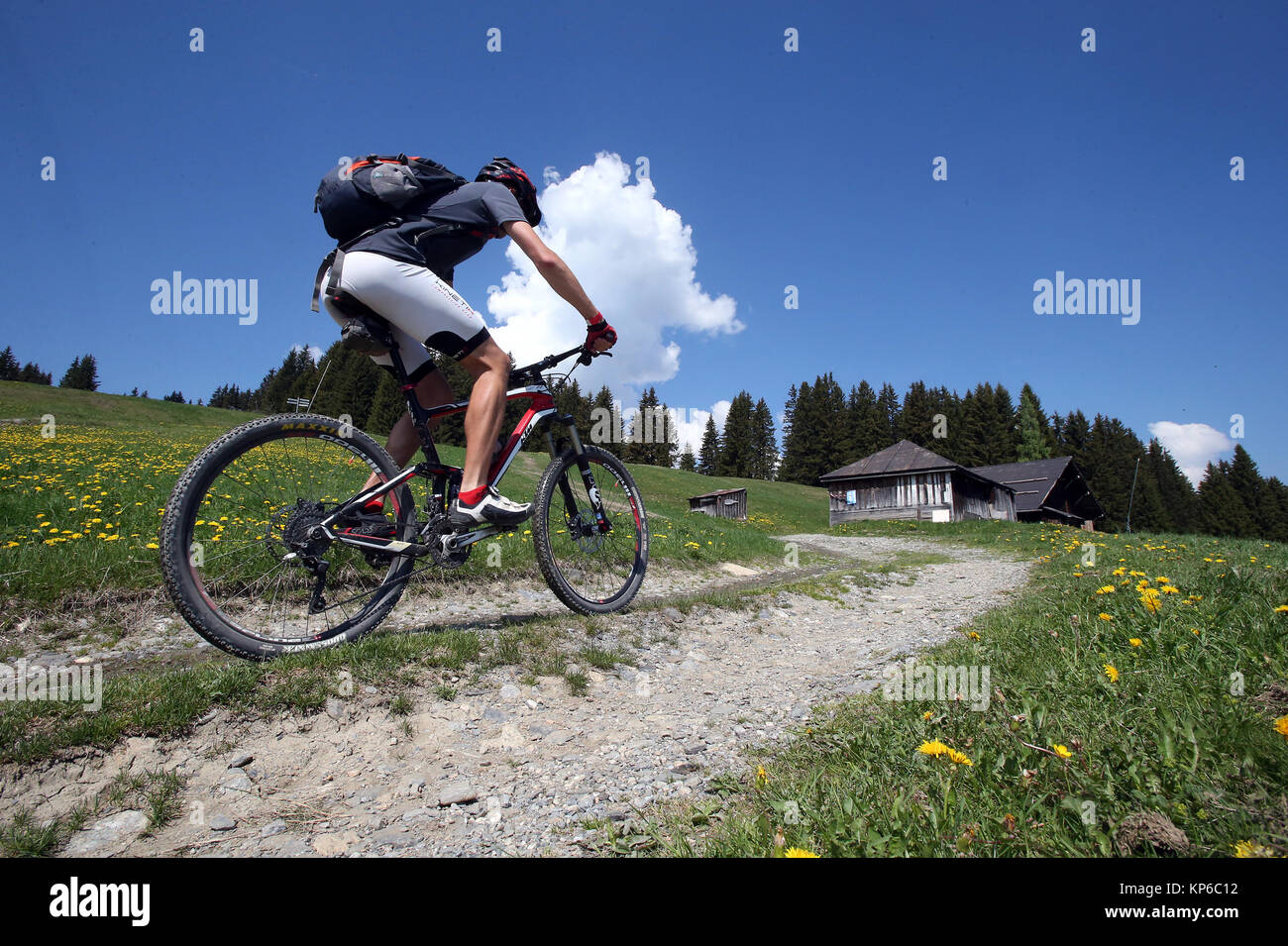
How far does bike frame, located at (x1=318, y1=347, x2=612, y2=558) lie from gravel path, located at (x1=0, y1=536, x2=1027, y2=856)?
105 cm

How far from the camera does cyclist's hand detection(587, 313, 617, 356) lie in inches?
177

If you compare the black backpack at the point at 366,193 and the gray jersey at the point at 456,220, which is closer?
the black backpack at the point at 366,193

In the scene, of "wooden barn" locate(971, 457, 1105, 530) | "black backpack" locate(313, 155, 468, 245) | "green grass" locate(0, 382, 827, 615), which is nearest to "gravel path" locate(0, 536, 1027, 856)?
"green grass" locate(0, 382, 827, 615)

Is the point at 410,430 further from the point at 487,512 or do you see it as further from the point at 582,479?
the point at 582,479

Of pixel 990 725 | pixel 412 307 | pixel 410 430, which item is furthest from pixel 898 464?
pixel 990 725

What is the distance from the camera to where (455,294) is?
3734mm

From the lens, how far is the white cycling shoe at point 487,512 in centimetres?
379

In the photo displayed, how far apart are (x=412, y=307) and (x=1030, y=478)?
56.3m

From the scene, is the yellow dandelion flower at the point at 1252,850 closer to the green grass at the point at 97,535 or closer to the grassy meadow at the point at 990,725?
the grassy meadow at the point at 990,725

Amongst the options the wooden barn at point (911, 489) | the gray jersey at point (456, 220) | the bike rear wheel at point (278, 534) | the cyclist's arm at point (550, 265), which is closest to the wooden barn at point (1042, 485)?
the wooden barn at point (911, 489)

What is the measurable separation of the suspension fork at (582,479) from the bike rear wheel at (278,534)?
144 cm

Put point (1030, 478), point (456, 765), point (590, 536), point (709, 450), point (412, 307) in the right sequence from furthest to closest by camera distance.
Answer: point (709, 450) < point (1030, 478) < point (590, 536) < point (412, 307) < point (456, 765)

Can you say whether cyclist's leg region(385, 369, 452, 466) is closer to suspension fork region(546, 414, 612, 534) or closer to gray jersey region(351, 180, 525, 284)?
gray jersey region(351, 180, 525, 284)

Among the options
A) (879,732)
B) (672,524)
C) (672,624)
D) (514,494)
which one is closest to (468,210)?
(672,624)
